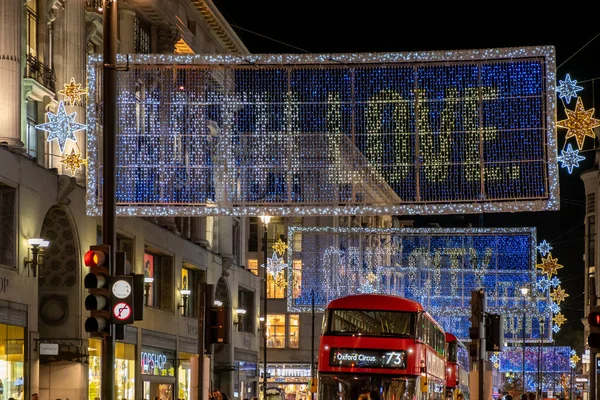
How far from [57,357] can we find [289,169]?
12.9m

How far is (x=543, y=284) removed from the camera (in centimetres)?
5850

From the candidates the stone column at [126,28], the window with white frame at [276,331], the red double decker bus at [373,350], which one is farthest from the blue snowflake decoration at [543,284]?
the window with white frame at [276,331]

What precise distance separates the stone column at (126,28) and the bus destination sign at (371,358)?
1681cm

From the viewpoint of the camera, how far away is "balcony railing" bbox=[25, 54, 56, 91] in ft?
109

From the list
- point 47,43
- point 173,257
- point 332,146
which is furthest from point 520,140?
point 173,257

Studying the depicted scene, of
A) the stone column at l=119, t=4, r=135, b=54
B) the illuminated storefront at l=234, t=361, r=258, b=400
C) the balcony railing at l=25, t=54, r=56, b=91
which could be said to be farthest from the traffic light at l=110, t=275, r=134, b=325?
the illuminated storefront at l=234, t=361, r=258, b=400

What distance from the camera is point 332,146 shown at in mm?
24453

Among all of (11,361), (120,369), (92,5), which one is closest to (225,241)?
(120,369)

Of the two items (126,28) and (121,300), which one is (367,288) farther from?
(121,300)

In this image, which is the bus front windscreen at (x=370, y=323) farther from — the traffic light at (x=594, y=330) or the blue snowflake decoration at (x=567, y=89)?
the blue snowflake decoration at (x=567, y=89)

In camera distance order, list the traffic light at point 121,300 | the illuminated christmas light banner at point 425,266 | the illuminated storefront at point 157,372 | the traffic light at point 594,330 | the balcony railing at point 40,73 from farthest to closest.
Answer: the illuminated christmas light banner at point 425,266 → the illuminated storefront at point 157,372 → the balcony railing at point 40,73 → the traffic light at point 594,330 → the traffic light at point 121,300

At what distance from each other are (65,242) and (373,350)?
998cm

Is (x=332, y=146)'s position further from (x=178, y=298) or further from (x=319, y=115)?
(x=178, y=298)

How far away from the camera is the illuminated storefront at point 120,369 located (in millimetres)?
36531
